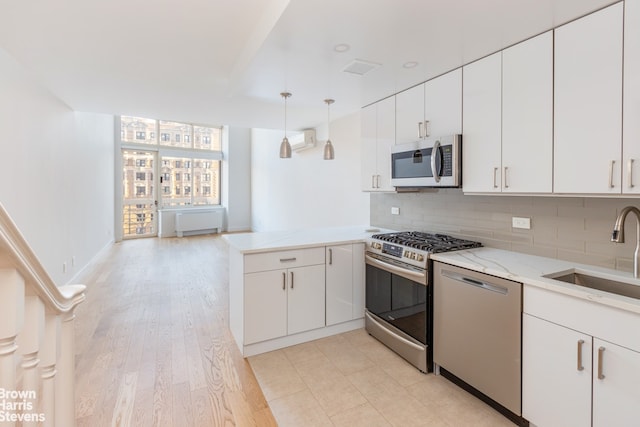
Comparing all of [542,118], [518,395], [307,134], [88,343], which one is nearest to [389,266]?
[518,395]

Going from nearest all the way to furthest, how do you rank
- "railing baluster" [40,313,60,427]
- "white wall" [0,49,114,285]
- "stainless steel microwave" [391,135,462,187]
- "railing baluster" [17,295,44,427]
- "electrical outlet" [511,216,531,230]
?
"railing baluster" [17,295,44,427]
"railing baluster" [40,313,60,427]
"electrical outlet" [511,216,531,230]
"stainless steel microwave" [391,135,462,187]
"white wall" [0,49,114,285]

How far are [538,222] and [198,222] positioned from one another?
27.7 ft

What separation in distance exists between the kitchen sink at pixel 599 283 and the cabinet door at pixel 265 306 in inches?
74.4

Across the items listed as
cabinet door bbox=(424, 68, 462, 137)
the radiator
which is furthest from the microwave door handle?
the radiator

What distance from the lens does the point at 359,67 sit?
247 cm

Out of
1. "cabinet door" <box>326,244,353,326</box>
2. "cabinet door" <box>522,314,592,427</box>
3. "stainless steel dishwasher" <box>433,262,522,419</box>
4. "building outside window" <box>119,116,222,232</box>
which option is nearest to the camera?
"cabinet door" <box>522,314,592,427</box>

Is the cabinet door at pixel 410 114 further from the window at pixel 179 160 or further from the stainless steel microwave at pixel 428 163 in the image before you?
the window at pixel 179 160

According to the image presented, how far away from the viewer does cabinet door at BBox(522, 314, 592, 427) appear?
5.01 feet

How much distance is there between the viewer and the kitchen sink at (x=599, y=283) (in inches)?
66.9

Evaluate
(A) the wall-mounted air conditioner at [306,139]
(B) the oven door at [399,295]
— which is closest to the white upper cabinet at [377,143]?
(B) the oven door at [399,295]

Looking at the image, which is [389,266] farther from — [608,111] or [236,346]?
[608,111]

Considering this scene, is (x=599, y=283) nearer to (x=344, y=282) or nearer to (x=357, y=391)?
(x=357, y=391)

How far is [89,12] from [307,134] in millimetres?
3379

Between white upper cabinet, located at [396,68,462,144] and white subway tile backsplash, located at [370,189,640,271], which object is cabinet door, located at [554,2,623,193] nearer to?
white subway tile backsplash, located at [370,189,640,271]
